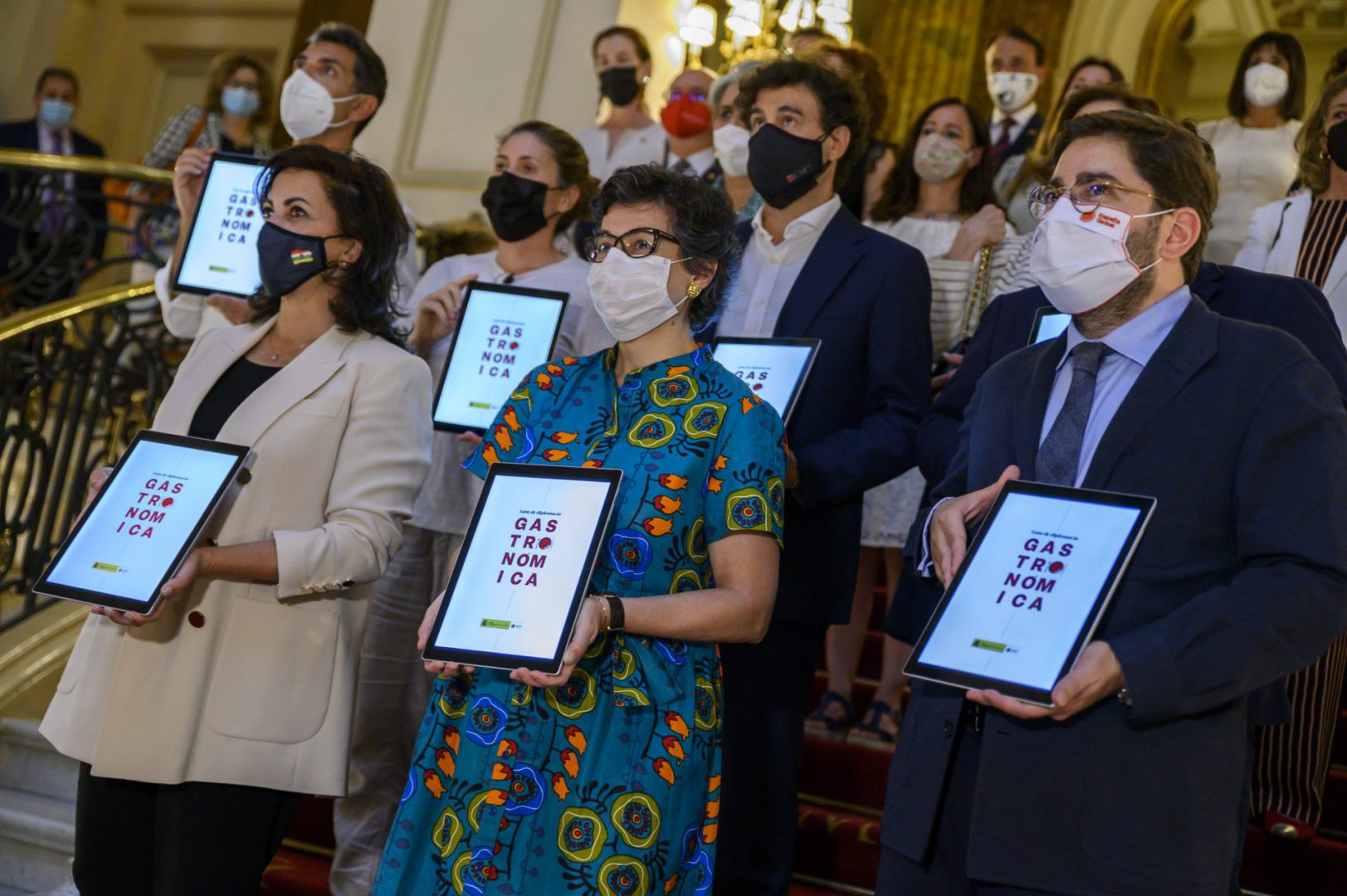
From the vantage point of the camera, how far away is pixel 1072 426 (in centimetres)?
211

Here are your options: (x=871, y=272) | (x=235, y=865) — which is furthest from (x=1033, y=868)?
(x=871, y=272)

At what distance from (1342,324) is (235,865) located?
9.69ft

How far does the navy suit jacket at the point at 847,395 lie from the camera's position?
9.96ft

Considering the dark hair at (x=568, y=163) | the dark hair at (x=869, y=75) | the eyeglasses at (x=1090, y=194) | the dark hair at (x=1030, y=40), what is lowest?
the eyeglasses at (x=1090, y=194)

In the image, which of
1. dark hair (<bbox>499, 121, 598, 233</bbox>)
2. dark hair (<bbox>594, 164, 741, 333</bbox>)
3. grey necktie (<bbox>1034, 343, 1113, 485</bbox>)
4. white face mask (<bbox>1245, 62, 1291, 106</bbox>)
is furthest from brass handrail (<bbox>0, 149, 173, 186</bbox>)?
grey necktie (<bbox>1034, 343, 1113, 485</bbox>)

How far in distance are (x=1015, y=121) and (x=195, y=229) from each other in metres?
3.52

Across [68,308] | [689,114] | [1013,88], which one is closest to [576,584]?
[68,308]

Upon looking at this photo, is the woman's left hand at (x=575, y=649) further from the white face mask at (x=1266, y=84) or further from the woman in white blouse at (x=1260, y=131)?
the white face mask at (x=1266, y=84)

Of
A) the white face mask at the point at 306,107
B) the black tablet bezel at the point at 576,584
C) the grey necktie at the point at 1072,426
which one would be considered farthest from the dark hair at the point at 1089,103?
the white face mask at the point at 306,107

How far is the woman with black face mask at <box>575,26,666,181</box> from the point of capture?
6.08 m

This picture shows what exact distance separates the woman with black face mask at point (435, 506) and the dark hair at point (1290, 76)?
114 inches

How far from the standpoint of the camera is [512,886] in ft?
7.06

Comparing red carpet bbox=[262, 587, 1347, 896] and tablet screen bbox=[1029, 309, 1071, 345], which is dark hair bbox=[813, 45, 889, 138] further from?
red carpet bbox=[262, 587, 1347, 896]

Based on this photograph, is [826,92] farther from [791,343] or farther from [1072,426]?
[1072,426]
